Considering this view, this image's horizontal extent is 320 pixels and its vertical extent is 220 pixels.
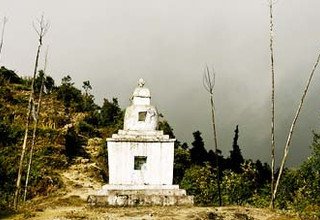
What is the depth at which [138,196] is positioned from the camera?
16812 millimetres

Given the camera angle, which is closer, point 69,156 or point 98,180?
point 98,180

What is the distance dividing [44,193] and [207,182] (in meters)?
10.3

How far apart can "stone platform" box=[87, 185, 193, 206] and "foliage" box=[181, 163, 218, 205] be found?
12.7m

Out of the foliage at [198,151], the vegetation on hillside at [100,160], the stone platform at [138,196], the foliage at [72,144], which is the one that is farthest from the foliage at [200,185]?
the stone platform at [138,196]

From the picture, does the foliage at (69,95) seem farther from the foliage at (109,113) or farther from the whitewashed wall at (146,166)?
the whitewashed wall at (146,166)

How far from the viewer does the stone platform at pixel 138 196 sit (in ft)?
54.7

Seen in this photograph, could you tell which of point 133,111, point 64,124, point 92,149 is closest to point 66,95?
point 64,124

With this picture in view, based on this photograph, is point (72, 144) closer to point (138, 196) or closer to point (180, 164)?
point (180, 164)

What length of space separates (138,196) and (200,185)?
571 inches

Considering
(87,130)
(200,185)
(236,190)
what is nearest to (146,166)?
(200,185)

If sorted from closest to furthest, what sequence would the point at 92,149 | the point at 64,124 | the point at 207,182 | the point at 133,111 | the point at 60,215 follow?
the point at 60,215
the point at 133,111
the point at 207,182
the point at 92,149
the point at 64,124

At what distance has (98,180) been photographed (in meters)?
33.0

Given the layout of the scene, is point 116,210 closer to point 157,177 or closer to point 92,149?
point 157,177

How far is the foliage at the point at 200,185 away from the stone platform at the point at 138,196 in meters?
12.7
